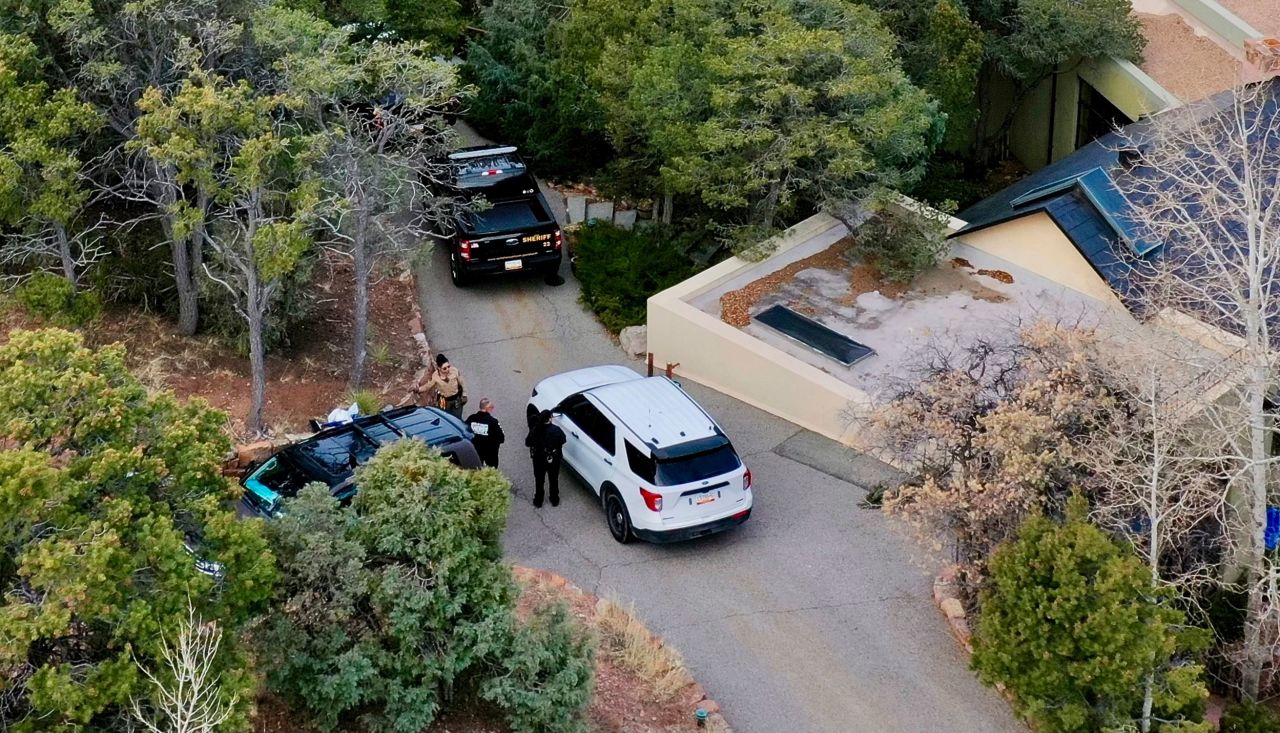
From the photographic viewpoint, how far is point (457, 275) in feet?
71.4

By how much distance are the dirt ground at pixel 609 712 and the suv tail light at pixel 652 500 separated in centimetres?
139

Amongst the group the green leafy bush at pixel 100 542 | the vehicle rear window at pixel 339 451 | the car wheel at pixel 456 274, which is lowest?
the car wheel at pixel 456 274

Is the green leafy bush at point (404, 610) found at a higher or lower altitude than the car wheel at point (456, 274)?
higher

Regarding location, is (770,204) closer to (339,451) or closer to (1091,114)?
(339,451)

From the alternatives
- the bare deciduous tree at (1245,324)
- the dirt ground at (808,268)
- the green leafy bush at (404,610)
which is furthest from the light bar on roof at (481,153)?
the green leafy bush at (404,610)

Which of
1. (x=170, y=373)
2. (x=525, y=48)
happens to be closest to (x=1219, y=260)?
(x=170, y=373)

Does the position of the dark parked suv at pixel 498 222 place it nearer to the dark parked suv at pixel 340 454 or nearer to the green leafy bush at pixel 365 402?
the green leafy bush at pixel 365 402

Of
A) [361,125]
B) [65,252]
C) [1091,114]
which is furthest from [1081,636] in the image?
[1091,114]

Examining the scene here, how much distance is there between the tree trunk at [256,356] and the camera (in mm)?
16344

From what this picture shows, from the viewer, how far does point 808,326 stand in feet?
60.6

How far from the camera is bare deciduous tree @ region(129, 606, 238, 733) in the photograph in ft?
28.8

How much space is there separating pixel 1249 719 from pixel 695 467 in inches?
238

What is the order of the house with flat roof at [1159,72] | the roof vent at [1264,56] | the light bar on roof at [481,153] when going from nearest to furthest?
1. the roof vent at [1264,56]
2. the light bar on roof at [481,153]
3. the house with flat roof at [1159,72]

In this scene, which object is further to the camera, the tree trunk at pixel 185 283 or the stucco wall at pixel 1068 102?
the stucco wall at pixel 1068 102
